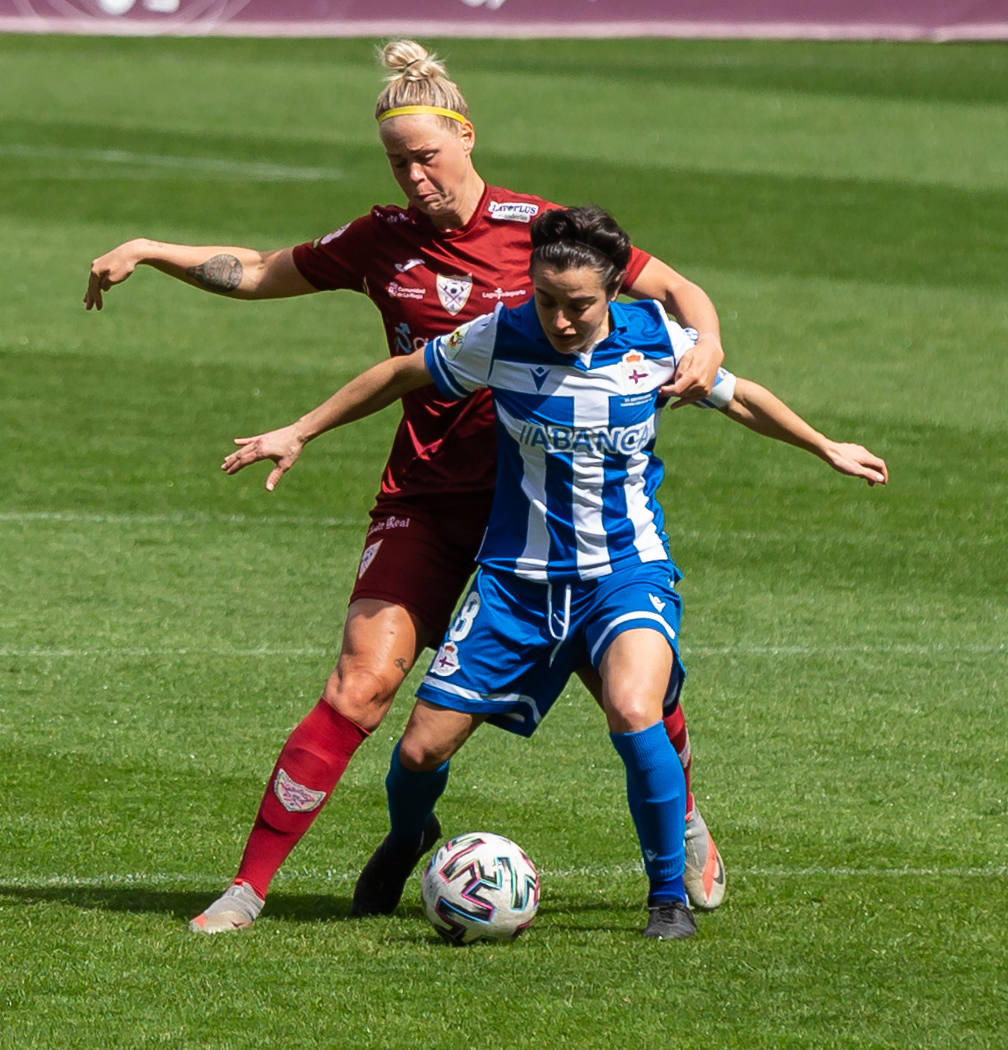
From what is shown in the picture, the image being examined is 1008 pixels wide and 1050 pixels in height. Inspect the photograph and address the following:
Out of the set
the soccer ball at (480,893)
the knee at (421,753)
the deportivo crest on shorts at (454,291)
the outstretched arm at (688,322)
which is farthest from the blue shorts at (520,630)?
the deportivo crest on shorts at (454,291)

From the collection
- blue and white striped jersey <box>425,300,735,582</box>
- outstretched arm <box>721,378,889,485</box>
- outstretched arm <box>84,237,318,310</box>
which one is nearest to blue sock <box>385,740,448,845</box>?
blue and white striped jersey <box>425,300,735,582</box>

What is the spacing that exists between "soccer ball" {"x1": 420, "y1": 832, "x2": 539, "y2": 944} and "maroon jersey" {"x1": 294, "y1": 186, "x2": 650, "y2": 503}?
1.02 m

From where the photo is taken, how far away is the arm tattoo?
6.51 metres

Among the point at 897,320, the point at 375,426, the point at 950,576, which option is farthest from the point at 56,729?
the point at 897,320

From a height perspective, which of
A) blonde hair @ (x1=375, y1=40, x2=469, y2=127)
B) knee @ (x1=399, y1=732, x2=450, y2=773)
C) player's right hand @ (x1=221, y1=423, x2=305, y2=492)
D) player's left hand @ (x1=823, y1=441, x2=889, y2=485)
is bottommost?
knee @ (x1=399, y1=732, x2=450, y2=773)

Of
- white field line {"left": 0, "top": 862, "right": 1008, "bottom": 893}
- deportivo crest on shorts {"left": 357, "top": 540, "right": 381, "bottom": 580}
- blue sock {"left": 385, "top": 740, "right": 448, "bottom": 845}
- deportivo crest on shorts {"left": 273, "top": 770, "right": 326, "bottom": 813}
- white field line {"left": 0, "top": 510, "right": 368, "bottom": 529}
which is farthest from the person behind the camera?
white field line {"left": 0, "top": 510, "right": 368, "bottom": 529}

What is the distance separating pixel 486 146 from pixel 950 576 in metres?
13.7

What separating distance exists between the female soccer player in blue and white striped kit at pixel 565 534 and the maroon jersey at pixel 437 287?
10.3 inches

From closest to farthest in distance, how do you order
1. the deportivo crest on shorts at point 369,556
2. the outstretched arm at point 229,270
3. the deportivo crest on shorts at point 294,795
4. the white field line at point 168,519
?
1. the deportivo crest on shorts at point 294,795
2. the deportivo crest on shorts at point 369,556
3. the outstretched arm at point 229,270
4. the white field line at point 168,519

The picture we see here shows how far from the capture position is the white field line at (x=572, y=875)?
6.21 meters

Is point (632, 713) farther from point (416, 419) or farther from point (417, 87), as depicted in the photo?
point (417, 87)

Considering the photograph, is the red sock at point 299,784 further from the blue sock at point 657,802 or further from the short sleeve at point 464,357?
the short sleeve at point 464,357

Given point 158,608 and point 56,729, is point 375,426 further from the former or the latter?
point 56,729

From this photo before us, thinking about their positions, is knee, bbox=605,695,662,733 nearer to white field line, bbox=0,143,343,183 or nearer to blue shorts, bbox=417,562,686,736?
blue shorts, bbox=417,562,686,736
